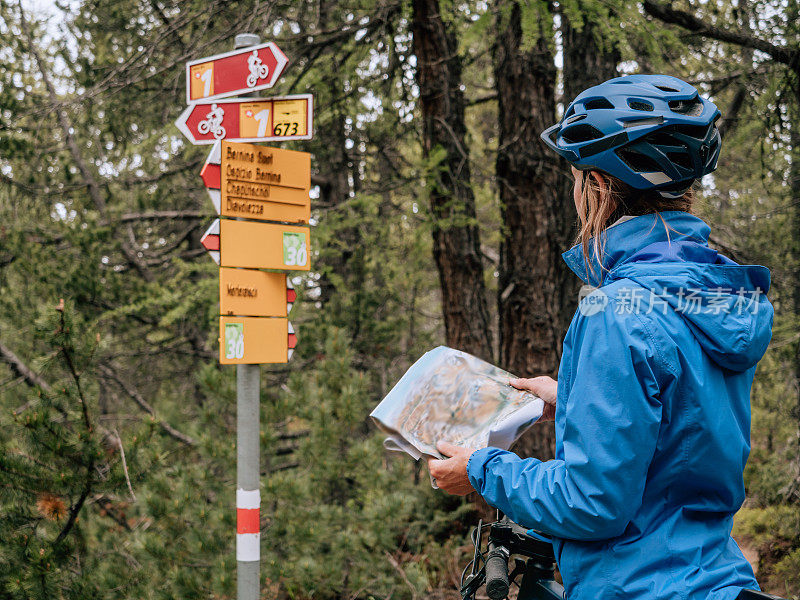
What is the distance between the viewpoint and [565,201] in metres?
5.51

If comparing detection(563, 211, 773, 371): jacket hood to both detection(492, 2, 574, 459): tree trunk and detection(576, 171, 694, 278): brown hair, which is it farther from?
detection(492, 2, 574, 459): tree trunk

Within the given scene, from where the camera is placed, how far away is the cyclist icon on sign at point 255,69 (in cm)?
392

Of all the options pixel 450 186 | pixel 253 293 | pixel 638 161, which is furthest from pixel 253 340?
pixel 638 161

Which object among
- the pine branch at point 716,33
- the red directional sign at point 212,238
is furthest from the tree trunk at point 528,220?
the red directional sign at point 212,238

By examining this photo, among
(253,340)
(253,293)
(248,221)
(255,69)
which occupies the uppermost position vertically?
(255,69)

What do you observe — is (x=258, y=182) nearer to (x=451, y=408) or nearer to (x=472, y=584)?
(x=451, y=408)

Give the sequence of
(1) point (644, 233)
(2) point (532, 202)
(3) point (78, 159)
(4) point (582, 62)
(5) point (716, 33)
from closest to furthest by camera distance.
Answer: (1) point (644, 233) → (5) point (716, 33) → (4) point (582, 62) → (2) point (532, 202) → (3) point (78, 159)

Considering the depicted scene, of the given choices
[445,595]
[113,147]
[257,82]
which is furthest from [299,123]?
[113,147]

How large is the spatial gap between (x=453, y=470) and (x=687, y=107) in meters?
1.01

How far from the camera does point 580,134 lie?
64.6 inches

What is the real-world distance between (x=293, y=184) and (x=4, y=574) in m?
2.64

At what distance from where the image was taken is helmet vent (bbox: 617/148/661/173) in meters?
1.53

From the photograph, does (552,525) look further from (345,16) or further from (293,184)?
(345,16)

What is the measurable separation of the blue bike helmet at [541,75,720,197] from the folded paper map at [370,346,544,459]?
0.59 metres
